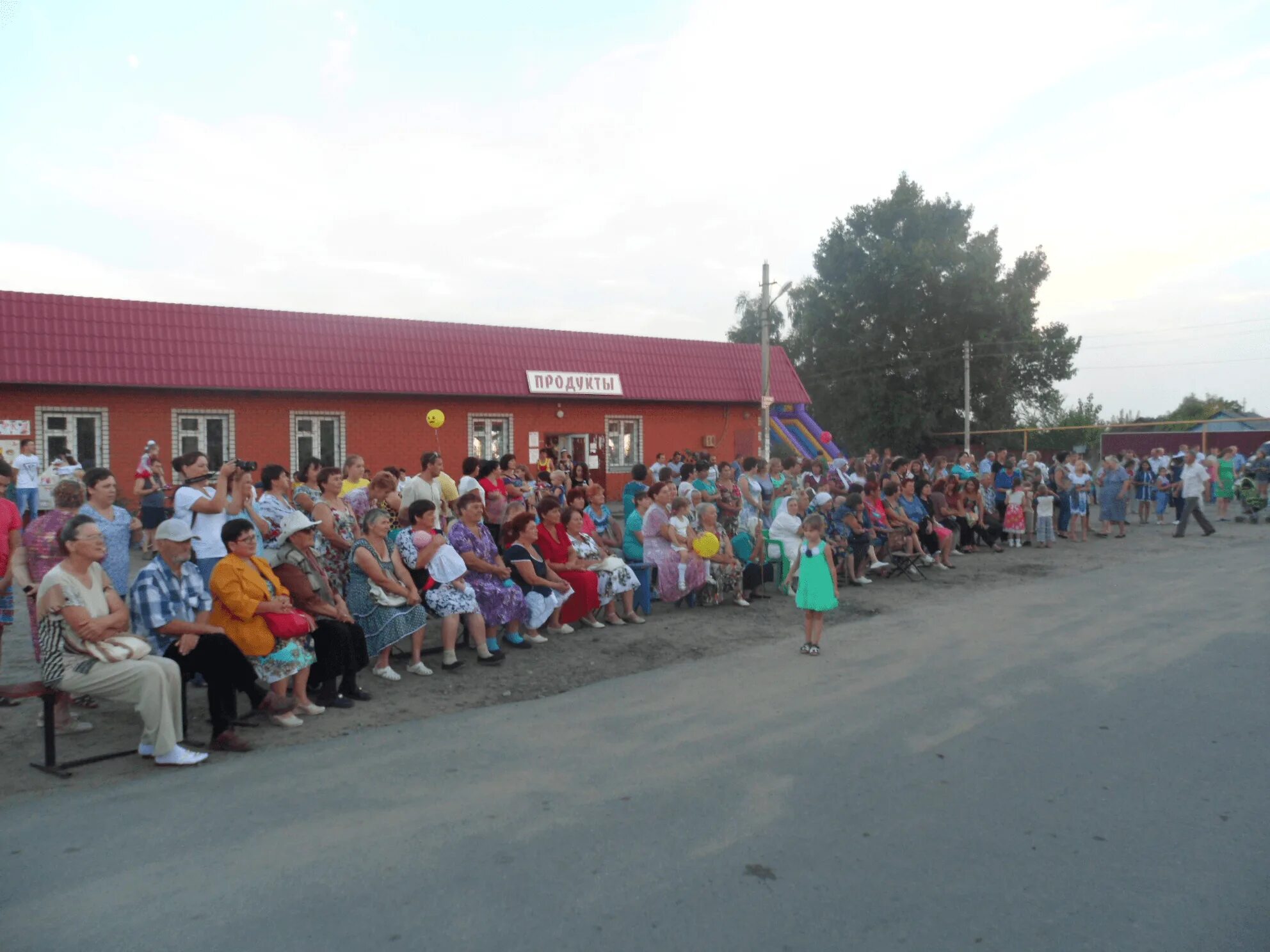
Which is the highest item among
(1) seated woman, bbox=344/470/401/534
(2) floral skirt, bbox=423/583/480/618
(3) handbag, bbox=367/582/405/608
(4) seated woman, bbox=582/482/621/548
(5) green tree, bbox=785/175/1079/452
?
(5) green tree, bbox=785/175/1079/452

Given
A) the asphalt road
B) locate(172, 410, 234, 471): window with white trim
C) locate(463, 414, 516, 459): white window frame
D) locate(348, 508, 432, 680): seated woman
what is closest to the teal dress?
the asphalt road

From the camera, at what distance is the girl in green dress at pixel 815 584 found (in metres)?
8.79

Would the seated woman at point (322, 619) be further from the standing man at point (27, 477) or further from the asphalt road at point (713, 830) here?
the standing man at point (27, 477)

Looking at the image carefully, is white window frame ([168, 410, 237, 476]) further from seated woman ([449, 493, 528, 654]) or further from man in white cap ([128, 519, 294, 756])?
man in white cap ([128, 519, 294, 756])

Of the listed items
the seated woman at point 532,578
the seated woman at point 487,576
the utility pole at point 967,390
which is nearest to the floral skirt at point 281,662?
the seated woman at point 487,576

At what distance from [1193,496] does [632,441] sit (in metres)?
14.1

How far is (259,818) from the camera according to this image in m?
4.80

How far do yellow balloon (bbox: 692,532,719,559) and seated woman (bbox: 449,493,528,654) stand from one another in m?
2.85

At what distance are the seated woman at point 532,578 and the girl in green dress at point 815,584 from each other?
2.47 m

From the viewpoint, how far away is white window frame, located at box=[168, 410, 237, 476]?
20266mm

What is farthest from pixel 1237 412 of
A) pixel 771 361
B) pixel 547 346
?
pixel 547 346

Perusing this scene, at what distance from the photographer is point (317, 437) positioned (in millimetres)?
22078

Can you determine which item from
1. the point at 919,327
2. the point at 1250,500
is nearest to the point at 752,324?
the point at 919,327

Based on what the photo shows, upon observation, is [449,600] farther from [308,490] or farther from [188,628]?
[188,628]
